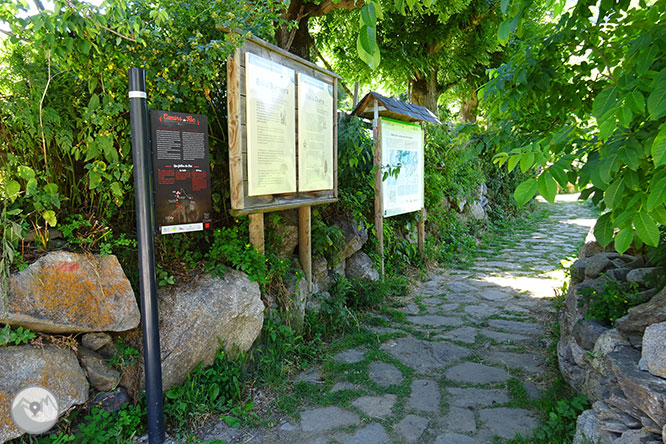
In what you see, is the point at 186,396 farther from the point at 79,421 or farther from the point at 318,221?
the point at 318,221

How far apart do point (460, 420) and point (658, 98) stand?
245cm

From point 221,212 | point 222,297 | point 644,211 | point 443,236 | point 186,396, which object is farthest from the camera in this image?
point 443,236

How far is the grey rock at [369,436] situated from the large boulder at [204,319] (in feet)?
3.77

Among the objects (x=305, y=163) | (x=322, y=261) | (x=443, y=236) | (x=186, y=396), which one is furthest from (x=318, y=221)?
(x=443, y=236)

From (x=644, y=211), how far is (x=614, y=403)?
128cm

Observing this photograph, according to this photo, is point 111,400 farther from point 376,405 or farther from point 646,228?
point 646,228

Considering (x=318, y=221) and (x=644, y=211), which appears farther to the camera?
(x=318, y=221)

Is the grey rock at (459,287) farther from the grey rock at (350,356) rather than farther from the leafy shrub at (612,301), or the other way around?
the leafy shrub at (612,301)

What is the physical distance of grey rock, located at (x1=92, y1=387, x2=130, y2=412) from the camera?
9.52 feet

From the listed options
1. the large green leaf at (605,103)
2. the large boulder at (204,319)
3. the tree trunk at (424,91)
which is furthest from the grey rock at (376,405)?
the tree trunk at (424,91)

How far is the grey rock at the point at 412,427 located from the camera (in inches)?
121

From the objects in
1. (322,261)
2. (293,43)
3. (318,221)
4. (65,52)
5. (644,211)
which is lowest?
(322,261)

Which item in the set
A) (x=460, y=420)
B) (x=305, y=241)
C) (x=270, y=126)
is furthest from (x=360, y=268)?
(x=460, y=420)

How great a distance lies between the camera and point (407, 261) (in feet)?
24.1
